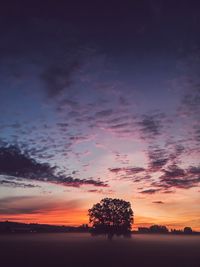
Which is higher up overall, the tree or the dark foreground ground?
the tree

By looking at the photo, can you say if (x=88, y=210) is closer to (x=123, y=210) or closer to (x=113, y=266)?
(x=123, y=210)

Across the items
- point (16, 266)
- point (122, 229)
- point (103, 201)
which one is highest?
point (103, 201)

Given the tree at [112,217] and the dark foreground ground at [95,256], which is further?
the tree at [112,217]

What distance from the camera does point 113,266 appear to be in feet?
129

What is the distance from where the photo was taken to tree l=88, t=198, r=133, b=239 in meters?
107

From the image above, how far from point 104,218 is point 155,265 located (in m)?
67.3

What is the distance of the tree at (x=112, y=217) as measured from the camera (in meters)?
107

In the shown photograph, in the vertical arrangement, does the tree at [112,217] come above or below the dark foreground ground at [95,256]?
above

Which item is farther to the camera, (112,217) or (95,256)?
(112,217)

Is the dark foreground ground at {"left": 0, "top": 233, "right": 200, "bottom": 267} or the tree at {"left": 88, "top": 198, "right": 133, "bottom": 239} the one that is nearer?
the dark foreground ground at {"left": 0, "top": 233, "right": 200, "bottom": 267}

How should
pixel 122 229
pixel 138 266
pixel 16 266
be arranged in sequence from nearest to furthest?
1. pixel 16 266
2. pixel 138 266
3. pixel 122 229

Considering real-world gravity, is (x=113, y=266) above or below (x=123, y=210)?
below

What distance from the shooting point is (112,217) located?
10794 cm

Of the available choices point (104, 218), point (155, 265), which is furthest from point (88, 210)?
point (155, 265)
